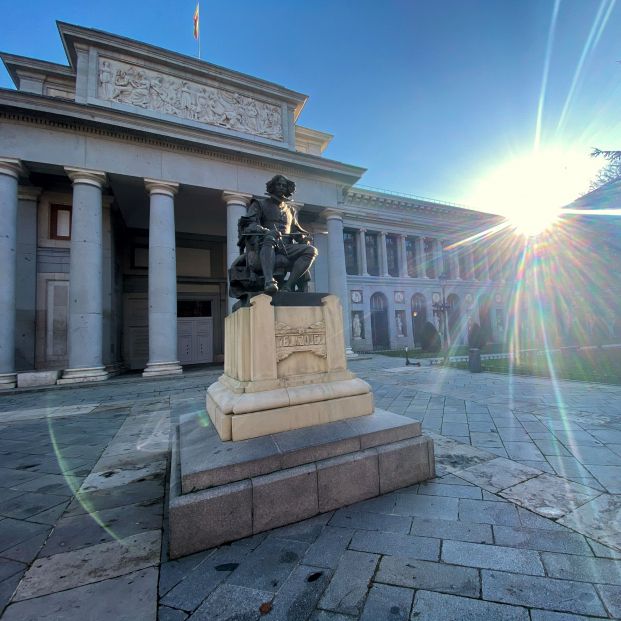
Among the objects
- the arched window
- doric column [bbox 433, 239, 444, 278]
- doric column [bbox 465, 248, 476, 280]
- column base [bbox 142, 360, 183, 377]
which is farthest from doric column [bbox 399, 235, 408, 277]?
column base [bbox 142, 360, 183, 377]

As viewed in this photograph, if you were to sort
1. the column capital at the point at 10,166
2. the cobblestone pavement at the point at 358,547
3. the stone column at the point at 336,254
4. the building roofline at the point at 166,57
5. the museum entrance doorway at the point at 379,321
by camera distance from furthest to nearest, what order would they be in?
the museum entrance doorway at the point at 379,321 < the stone column at the point at 336,254 < the building roofline at the point at 166,57 < the column capital at the point at 10,166 < the cobblestone pavement at the point at 358,547

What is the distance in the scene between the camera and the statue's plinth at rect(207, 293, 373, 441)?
9.20 feet

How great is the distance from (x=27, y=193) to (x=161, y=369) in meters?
9.94

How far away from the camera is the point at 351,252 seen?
27125mm

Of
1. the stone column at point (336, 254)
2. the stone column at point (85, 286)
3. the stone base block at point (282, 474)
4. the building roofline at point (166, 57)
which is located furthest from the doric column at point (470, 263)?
the stone base block at point (282, 474)

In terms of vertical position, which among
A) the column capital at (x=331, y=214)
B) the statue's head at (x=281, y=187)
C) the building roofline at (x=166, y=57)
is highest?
the building roofline at (x=166, y=57)

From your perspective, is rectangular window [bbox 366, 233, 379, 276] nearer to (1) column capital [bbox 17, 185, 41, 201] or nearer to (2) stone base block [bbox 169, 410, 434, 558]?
(1) column capital [bbox 17, 185, 41, 201]

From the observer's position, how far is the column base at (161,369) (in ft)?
38.8

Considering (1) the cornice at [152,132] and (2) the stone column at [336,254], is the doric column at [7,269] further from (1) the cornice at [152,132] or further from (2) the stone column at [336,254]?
(2) the stone column at [336,254]

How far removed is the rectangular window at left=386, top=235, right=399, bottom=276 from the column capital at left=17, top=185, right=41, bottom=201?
2449 centimetres

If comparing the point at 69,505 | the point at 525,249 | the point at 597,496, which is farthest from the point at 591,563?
the point at 525,249

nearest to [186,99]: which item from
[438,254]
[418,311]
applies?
[418,311]

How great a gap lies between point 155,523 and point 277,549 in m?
1.07

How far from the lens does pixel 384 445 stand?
9.27 ft
